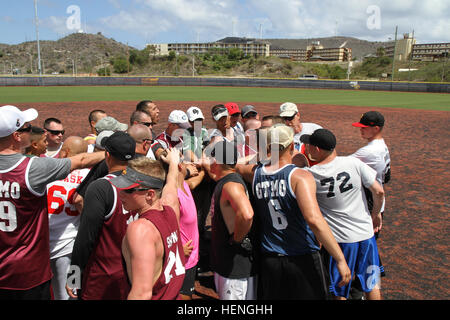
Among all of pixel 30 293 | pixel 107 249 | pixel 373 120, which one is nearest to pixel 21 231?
pixel 30 293

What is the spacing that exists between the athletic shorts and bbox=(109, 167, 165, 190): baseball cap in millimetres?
2271

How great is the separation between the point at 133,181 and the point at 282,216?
4.58 feet

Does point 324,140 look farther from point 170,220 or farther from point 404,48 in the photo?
point 404,48

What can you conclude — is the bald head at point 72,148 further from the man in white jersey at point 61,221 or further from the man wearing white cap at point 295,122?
the man wearing white cap at point 295,122

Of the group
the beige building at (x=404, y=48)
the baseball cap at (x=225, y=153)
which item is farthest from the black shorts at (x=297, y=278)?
the beige building at (x=404, y=48)

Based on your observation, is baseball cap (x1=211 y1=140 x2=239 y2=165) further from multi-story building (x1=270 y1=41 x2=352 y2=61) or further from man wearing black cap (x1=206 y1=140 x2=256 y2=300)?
multi-story building (x1=270 y1=41 x2=352 y2=61)

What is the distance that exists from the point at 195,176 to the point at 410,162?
9.78 m

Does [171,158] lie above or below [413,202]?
above

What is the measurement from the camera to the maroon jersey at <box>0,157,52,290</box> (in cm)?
269

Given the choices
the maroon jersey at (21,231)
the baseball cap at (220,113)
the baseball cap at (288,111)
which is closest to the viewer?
the maroon jersey at (21,231)

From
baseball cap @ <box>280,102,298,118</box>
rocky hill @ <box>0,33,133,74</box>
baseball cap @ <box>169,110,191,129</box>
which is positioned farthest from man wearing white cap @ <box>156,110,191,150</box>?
rocky hill @ <box>0,33,133,74</box>

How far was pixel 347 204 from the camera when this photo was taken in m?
3.54

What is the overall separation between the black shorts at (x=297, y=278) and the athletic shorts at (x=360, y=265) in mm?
625

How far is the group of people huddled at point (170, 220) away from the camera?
2.35m
